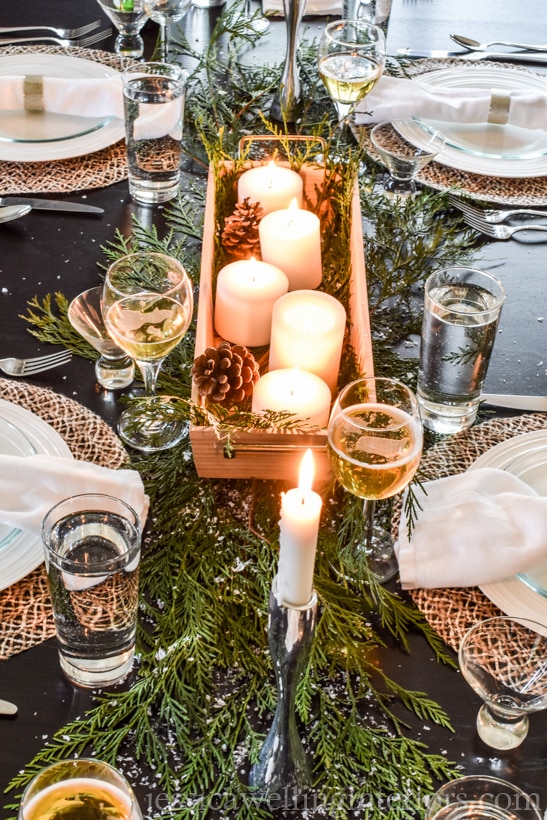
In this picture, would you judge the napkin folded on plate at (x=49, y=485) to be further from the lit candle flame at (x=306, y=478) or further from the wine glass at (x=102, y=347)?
the lit candle flame at (x=306, y=478)

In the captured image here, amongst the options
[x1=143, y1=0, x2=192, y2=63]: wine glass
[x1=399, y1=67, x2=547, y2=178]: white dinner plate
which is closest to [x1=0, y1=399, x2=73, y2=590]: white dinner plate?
[x1=399, y1=67, x2=547, y2=178]: white dinner plate

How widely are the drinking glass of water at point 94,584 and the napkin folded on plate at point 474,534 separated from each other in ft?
0.88

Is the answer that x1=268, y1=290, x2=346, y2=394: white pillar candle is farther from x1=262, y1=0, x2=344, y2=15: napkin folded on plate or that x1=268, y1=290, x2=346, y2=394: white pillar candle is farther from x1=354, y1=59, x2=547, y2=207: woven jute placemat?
x1=262, y1=0, x2=344, y2=15: napkin folded on plate

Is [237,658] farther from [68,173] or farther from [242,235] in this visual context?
[68,173]

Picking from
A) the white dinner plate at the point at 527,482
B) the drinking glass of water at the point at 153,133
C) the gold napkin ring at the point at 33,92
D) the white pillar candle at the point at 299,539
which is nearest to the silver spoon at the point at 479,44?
the drinking glass of water at the point at 153,133

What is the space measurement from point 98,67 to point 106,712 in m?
1.25

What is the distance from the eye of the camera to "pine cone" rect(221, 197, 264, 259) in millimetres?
1242

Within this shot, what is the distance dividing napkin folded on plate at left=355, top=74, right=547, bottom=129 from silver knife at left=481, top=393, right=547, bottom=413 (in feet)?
2.10

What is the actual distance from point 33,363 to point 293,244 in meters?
0.34

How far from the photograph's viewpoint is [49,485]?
97 cm

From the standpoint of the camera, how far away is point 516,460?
1057 millimetres

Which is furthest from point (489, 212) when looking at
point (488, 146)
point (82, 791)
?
point (82, 791)

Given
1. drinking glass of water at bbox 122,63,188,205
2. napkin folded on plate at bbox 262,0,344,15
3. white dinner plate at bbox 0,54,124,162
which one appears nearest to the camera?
drinking glass of water at bbox 122,63,188,205

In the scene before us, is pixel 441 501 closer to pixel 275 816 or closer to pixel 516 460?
pixel 516 460
